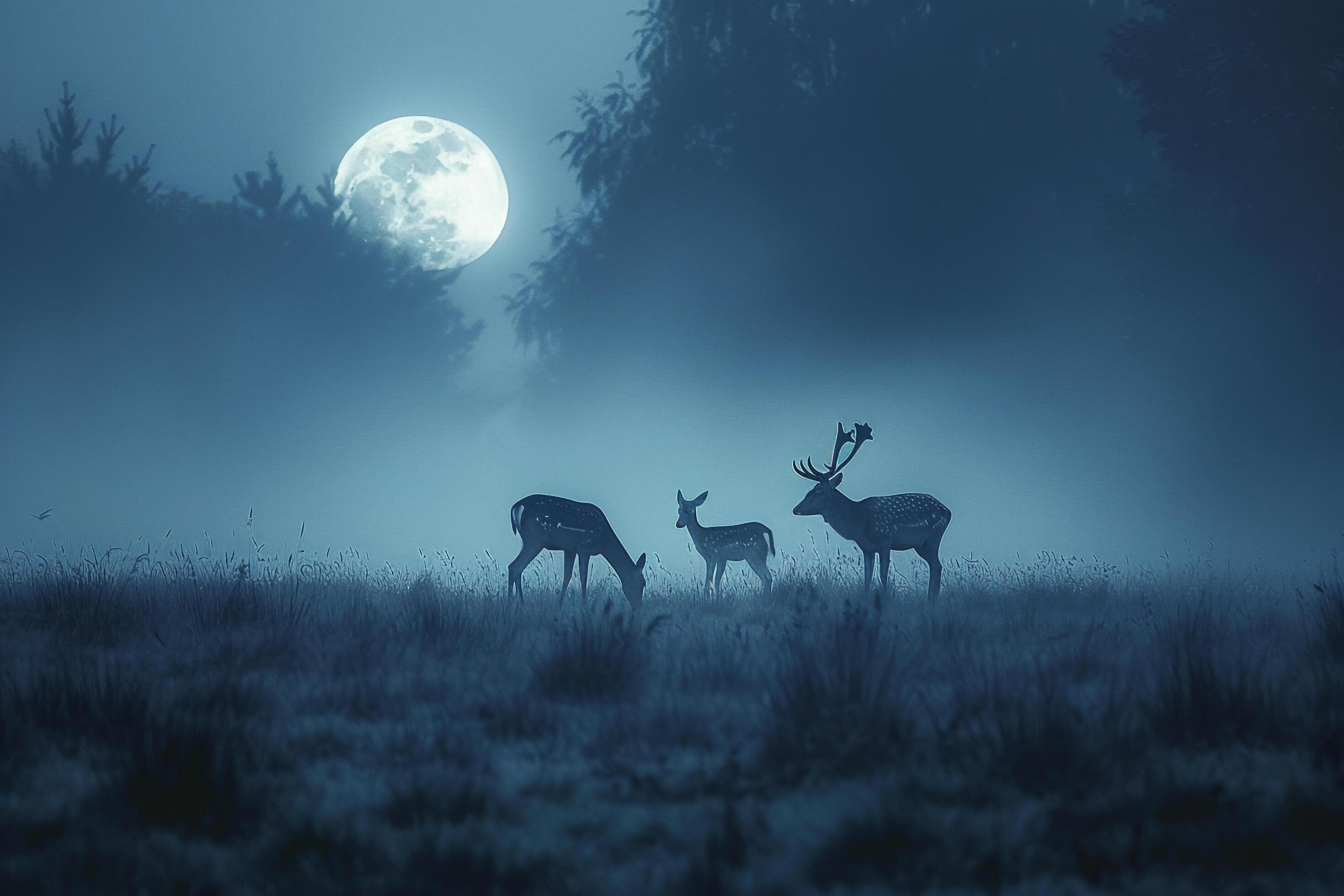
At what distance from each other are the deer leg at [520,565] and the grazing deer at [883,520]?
3117 mm

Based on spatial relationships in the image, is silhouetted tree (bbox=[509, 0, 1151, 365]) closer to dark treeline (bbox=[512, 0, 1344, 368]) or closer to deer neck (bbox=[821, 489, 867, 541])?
dark treeline (bbox=[512, 0, 1344, 368])

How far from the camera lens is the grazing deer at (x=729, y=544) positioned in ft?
41.0

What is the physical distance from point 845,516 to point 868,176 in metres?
13.0

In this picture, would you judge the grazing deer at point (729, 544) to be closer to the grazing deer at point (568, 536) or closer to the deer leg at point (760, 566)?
the deer leg at point (760, 566)

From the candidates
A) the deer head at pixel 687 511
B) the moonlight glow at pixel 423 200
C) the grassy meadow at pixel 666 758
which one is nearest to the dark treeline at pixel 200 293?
the moonlight glow at pixel 423 200

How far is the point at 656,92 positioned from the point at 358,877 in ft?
75.8

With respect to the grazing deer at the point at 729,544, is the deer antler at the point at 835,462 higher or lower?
higher

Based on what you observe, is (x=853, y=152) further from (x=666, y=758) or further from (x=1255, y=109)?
(x=666, y=758)

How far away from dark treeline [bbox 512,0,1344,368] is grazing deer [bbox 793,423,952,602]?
33.0ft

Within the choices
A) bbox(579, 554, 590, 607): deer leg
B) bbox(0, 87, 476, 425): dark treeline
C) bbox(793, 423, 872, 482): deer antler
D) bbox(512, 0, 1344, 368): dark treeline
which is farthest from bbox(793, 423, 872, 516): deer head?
bbox(0, 87, 476, 425): dark treeline

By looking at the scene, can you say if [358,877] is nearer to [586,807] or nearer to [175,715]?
[586,807]

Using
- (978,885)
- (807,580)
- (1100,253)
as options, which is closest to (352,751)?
(978,885)

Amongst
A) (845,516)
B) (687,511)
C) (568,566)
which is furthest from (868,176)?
(568,566)

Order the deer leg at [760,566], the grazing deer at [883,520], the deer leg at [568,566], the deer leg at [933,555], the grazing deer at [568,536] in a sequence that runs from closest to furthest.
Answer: the grazing deer at [568,536] < the deer leg at [568,566] < the deer leg at [933,555] < the grazing deer at [883,520] < the deer leg at [760,566]
